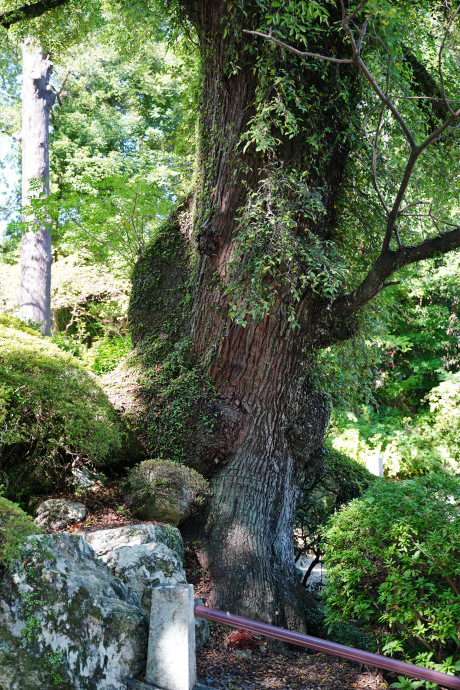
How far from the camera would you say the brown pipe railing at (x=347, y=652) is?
7.73 feet

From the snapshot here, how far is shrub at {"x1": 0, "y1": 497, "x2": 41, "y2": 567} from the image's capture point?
8.09 feet

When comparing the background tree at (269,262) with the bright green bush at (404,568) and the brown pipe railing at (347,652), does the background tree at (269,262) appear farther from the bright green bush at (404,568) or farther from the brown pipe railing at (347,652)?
the brown pipe railing at (347,652)

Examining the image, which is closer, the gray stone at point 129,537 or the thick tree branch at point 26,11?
the gray stone at point 129,537

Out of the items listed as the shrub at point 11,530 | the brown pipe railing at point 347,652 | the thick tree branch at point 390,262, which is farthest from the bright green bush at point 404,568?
the shrub at point 11,530

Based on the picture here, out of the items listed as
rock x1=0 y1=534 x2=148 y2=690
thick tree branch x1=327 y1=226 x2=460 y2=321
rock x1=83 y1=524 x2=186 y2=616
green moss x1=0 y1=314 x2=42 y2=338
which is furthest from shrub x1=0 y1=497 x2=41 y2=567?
thick tree branch x1=327 y1=226 x2=460 y2=321

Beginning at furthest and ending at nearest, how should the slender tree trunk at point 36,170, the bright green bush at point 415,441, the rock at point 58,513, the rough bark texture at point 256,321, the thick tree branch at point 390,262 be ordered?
the bright green bush at point 415,441 < the slender tree trunk at point 36,170 < the rough bark texture at point 256,321 < the thick tree branch at point 390,262 < the rock at point 58,513

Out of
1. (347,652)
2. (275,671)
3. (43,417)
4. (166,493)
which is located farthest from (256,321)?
(347,652)

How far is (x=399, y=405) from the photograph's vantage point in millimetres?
15766

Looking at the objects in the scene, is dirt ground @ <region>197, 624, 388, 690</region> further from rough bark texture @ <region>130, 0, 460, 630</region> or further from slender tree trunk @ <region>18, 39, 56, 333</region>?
slender tree trunk @ <region>18, 39, 56, 333</region>

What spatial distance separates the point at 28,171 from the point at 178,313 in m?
7.08

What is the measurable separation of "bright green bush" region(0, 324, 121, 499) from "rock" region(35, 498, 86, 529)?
0.30 metres

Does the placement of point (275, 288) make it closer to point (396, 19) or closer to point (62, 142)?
point (396, 19)

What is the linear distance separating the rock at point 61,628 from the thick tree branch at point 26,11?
6187 mm

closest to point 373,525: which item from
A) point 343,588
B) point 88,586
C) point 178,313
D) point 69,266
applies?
point 343,588
